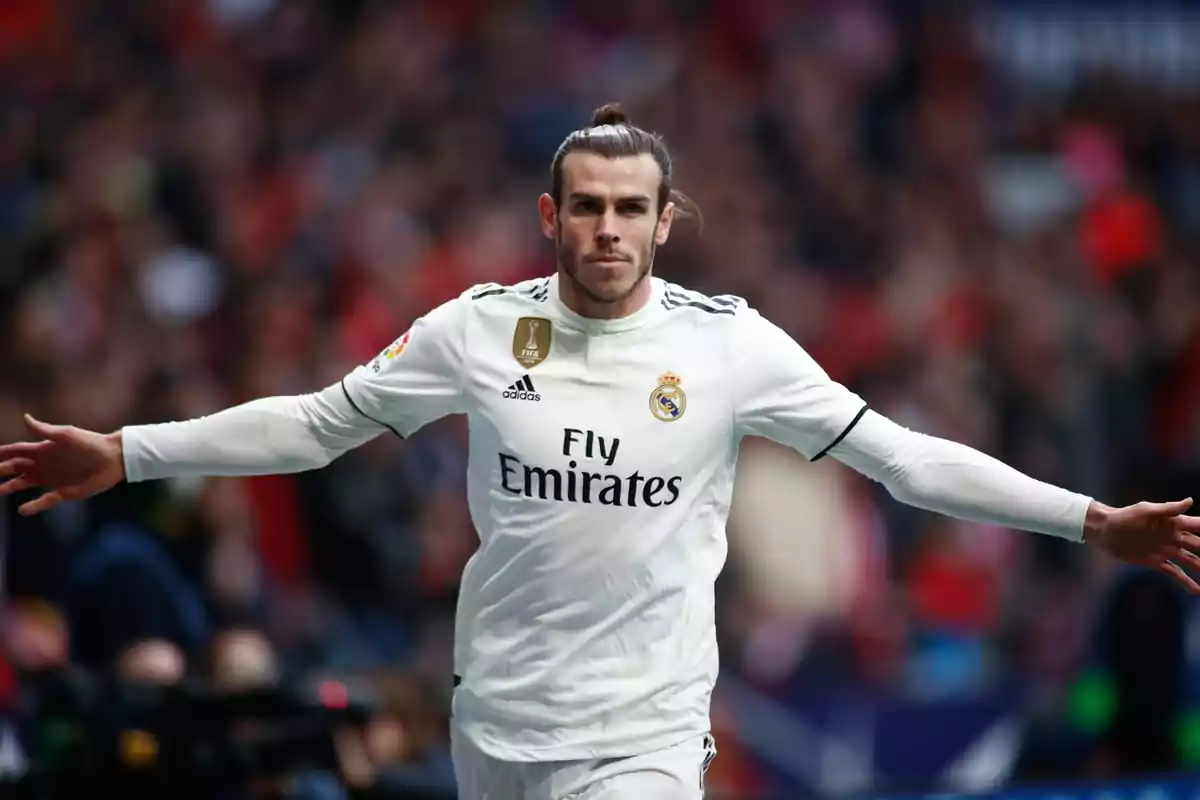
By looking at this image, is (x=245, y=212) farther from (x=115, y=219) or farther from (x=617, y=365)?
(x=617, y=365)

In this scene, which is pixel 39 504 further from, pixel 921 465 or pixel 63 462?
pixel 921 465

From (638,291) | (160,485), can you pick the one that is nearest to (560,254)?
(638,291)

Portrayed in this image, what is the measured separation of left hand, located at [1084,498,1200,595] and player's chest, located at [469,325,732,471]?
88 cm

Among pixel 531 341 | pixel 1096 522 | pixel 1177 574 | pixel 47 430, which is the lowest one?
pixel 1177 574

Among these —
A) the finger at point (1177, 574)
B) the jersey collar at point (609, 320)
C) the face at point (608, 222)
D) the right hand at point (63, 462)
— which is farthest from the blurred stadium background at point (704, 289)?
the finger at point (1177, 574)

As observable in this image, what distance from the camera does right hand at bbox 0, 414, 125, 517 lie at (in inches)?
181

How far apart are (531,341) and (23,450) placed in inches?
48.7

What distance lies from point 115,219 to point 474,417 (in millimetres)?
5810

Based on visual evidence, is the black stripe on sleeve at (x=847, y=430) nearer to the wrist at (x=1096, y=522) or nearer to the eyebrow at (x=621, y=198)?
the wrist at (x=1096, y=522)

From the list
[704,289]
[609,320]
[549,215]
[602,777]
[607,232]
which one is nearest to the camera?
[602,777]

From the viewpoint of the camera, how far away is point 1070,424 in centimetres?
1036

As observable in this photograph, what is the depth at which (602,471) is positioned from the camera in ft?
14.5

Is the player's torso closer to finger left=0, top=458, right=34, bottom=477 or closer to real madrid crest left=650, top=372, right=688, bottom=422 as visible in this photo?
real madrid crest left=650, top=372, right=688, bottom=422

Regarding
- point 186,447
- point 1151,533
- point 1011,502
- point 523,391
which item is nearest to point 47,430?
point 186,447
